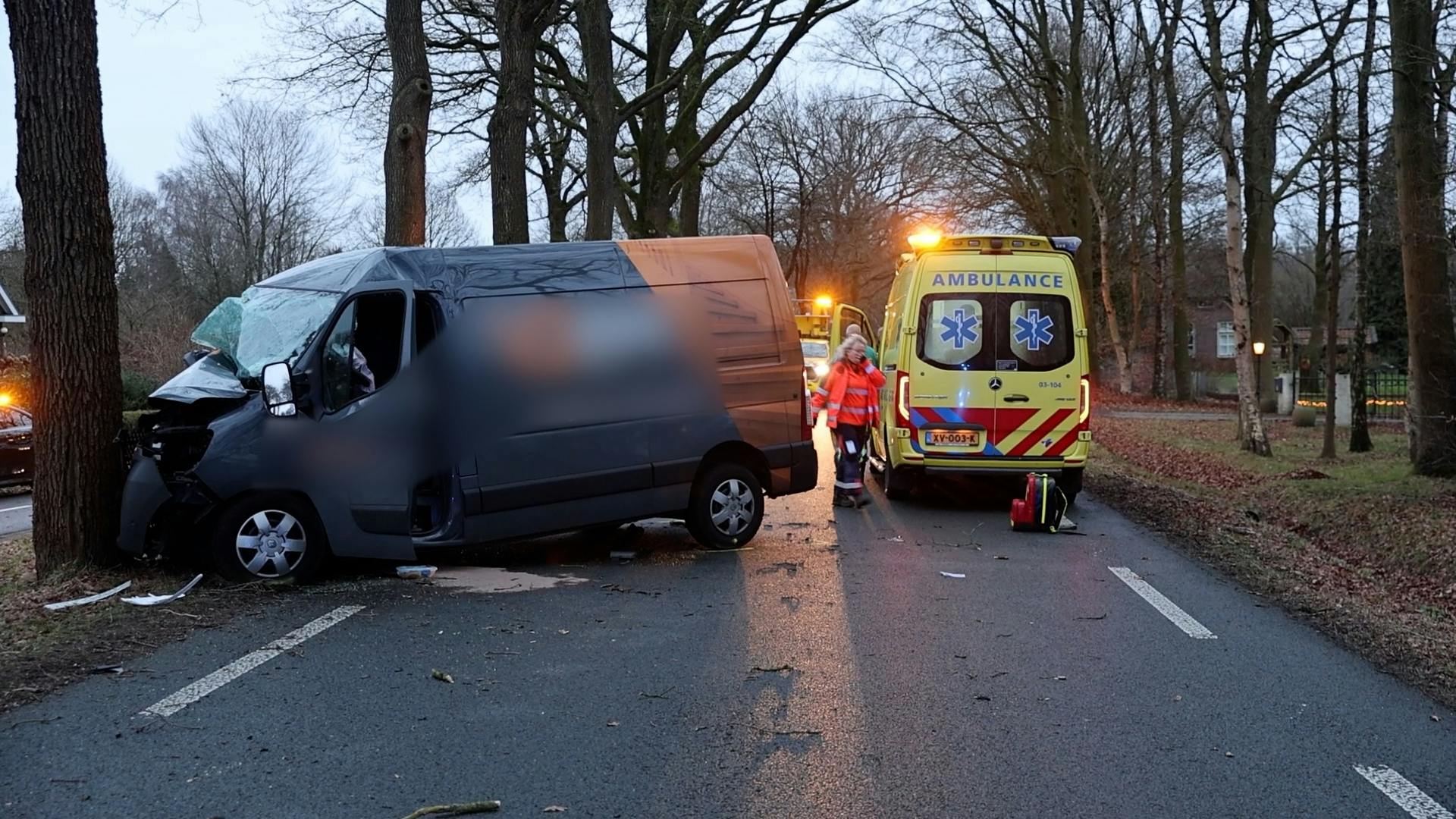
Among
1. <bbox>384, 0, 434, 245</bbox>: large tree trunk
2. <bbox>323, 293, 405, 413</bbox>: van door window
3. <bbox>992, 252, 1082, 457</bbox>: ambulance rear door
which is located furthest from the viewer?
<bbox>384, 0, 434, 245</bbox>: large tree trunk

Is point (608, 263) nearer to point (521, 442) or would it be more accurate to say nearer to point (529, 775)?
point (521, 442)

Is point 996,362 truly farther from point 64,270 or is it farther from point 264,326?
point 64,270

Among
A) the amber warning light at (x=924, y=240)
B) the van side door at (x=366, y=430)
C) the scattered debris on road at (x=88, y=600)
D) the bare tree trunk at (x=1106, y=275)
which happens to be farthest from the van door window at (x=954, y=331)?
the bare tree trunk at (x=1106, y=275)

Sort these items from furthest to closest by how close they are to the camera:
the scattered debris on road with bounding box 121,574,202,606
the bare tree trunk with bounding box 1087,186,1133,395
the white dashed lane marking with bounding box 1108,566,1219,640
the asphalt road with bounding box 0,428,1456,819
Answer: the bare tree trunk with bounding box 1087,186,1133,395 < the scattered debris on road with bounding box 121,574,202,606 < the white dashed lane marking with bounding box 1108,566,1219,640 < the asphalt road with bounding box 0,428,1456,819

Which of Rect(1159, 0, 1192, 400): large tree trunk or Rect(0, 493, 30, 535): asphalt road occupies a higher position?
Rect(1159, 0, 1192, 400): large tree trunk

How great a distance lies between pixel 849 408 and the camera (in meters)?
12.2

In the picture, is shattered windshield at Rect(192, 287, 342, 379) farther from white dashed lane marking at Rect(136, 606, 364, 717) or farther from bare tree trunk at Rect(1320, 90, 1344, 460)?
bare tree trunk at Rect(1320, 90, 1344, 460)

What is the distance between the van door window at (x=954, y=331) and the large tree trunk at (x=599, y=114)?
8.63m

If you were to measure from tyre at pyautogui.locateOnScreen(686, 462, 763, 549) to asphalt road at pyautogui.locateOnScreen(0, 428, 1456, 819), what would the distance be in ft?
4.13

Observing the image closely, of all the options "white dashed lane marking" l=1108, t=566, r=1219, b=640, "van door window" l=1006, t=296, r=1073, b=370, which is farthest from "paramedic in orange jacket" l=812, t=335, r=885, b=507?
"white dashed lane marking" l=1108, t=566, r=1219, b=640

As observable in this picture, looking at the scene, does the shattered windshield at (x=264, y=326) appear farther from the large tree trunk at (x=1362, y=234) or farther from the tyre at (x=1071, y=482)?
the large tree trunk at (x=1362, y=234)

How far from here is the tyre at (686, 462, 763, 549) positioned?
31.0 ft

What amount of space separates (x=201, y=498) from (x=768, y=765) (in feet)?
15.7

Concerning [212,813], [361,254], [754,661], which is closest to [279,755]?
[212,813]
